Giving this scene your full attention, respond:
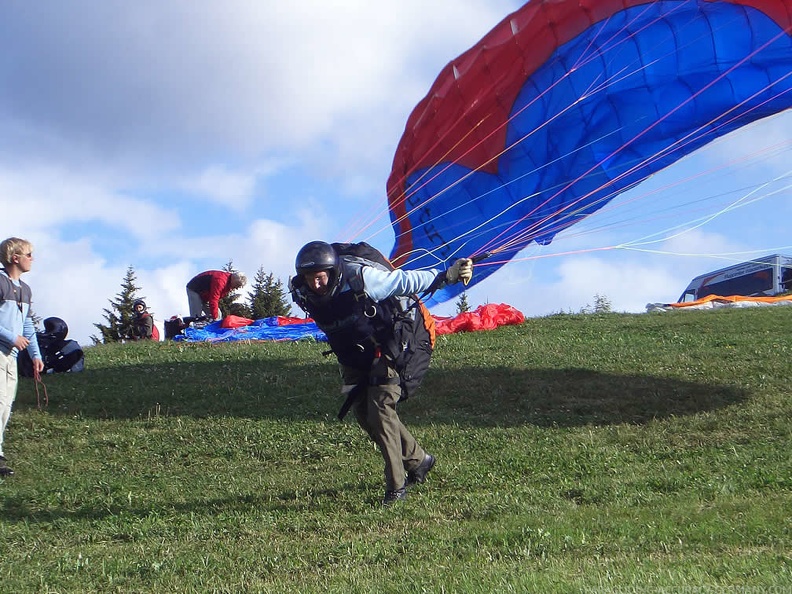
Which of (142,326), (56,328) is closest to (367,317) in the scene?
(56,328)

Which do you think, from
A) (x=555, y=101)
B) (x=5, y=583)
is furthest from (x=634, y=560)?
(x=555, y=101)

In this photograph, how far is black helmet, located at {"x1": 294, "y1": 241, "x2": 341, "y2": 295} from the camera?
5.58 m

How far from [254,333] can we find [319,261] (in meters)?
10.5

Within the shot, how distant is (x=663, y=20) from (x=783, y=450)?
4.38 m

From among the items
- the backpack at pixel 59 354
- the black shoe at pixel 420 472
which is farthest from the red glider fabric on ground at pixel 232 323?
the black shoe at pixel 420 472

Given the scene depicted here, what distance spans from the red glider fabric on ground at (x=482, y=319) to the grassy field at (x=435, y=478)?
2388 mm

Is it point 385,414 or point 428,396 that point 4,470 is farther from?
point 428,396

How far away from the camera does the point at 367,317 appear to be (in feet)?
18.9

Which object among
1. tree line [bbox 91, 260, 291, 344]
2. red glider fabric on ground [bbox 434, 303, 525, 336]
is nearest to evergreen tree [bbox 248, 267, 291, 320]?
tree line [bbox 91, 260, 291, 344]

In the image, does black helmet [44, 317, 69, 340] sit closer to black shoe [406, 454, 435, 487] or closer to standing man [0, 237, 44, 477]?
standing man [0, 237, 44, 477]

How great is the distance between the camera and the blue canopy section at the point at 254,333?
1531cm

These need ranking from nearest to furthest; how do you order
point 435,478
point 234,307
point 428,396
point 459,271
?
1. point 459,271
2. point 435,478
3. point 428,396
4. point 234,307

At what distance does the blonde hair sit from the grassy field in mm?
1865

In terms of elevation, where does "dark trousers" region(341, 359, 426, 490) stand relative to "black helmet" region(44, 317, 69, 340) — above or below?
below
